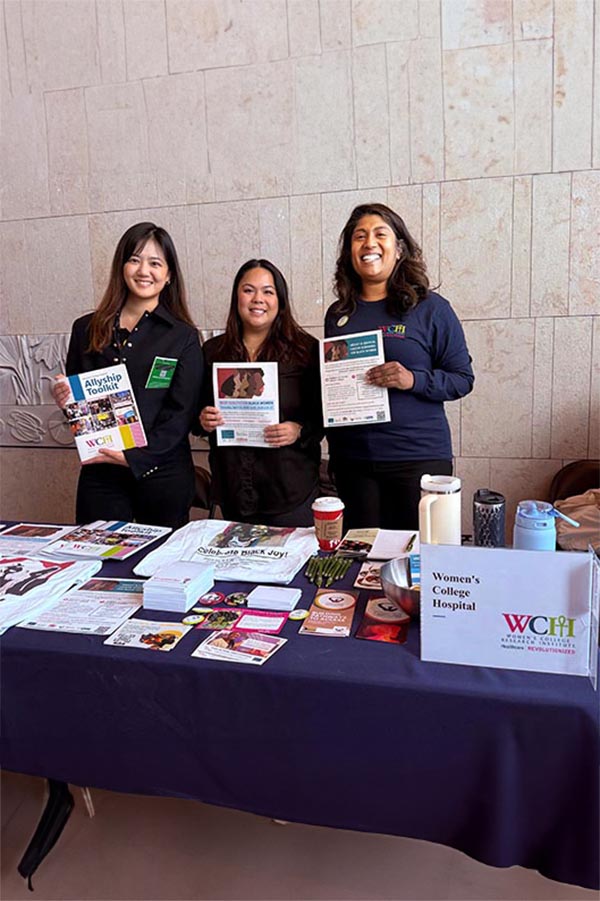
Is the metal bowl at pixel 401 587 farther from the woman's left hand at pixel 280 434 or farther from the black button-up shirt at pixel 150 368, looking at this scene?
the black button-up shirt at pixel 150 368

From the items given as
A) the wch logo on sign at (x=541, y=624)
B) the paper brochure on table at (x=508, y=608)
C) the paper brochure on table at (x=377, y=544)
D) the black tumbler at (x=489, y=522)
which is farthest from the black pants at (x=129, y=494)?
the wch logo on sign at (x=541, y=624)

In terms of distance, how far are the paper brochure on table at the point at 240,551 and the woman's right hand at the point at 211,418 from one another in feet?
1.44

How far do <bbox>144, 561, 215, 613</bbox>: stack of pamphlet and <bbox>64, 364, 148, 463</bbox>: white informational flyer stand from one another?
85cm

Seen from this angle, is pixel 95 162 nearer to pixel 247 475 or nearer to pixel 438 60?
pixel 438 60

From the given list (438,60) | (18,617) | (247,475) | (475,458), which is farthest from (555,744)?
(438,60)

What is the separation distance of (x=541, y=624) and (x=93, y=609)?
967 millimetres

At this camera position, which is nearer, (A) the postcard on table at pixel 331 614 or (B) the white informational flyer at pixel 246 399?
(A) the postcard on table at pixel 331 614

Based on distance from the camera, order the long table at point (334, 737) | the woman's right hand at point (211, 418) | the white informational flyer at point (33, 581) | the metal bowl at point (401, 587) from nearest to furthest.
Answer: the long table at point (334, 737) < the metal bowl at point (401, 587) < the white informational flyer at point (33, 581) < the woman's right hand at point (211, 418)

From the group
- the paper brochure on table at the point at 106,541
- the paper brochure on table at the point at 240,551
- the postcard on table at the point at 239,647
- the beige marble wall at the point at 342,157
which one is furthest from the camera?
the beige marble wall at the point at 342,157

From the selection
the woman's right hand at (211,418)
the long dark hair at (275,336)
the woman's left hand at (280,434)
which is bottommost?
the woman's left hand at (280,434)

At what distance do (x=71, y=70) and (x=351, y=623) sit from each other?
3.68 meters

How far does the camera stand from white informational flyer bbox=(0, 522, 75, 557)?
1.91m

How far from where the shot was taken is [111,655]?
53.3 inches

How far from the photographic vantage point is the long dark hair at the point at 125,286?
239 centimetres
